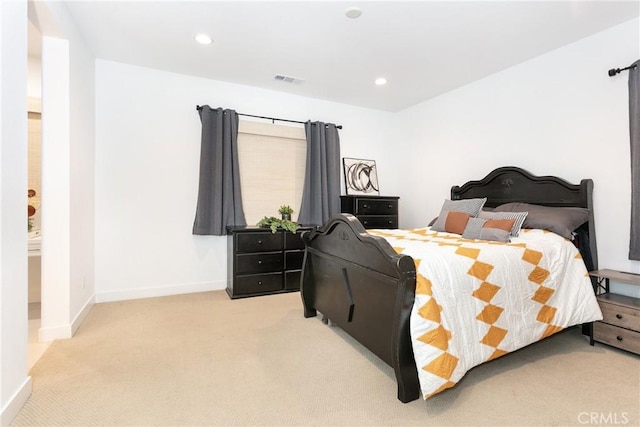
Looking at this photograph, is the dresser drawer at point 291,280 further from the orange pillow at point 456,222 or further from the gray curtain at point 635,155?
the gray curtain at point 635,155

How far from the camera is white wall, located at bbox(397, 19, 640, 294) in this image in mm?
2688

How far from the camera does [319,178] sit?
4.34m

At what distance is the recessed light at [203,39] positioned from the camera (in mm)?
2912

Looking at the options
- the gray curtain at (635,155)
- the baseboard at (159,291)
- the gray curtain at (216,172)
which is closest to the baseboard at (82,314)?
the baseboard at (159,291)

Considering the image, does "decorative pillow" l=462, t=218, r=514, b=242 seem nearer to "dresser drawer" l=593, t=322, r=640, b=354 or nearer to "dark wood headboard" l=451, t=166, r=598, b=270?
"dark wood headboard" l=451, t=166, r=598, b=270

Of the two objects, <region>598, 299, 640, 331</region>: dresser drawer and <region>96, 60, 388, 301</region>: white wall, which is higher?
<region>96, 60, 388, 301</region>: white wall

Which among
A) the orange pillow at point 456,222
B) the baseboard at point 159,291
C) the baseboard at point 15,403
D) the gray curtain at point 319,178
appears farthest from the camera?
the gray curtain at point 319,178

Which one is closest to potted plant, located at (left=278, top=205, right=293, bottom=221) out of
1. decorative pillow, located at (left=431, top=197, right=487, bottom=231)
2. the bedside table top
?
decorative pillow, located at (left=431, top=197, right=487, bottom=231)

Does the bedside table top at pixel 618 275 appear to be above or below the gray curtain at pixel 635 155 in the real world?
below

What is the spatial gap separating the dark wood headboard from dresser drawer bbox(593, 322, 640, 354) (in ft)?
1.91

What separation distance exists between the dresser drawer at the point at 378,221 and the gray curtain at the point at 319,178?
1.40 ft

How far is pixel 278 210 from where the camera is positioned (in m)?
4.20

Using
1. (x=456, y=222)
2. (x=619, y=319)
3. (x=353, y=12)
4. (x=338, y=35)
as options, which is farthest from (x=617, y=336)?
(x=338, y=35)

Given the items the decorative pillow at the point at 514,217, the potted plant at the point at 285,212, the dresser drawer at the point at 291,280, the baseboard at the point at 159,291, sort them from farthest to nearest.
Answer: the potted plant at the point at 285,212 → the dresser drawer at the point at 291,280 → the baseboard at the point at 159,291 → the decorative pillow at the point at 514,217
